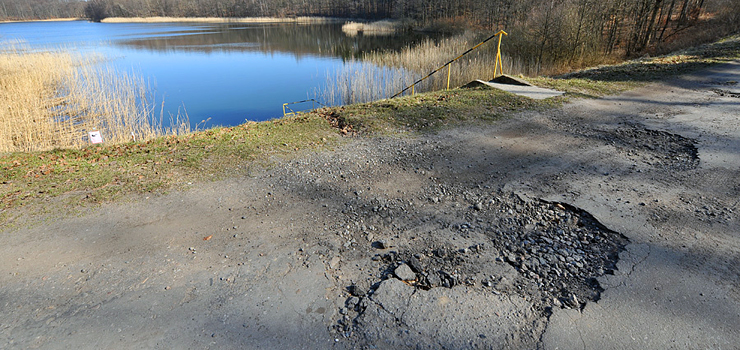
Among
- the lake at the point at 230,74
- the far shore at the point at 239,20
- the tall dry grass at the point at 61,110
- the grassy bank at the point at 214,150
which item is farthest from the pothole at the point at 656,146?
the far shore at the point at 239,20

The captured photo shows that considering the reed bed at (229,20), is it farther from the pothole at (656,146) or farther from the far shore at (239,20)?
the pothole at (656,146)

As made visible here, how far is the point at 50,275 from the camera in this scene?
10.1 ft

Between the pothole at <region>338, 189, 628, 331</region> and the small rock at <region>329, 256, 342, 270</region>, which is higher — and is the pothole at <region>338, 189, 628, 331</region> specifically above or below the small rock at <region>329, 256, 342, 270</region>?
above

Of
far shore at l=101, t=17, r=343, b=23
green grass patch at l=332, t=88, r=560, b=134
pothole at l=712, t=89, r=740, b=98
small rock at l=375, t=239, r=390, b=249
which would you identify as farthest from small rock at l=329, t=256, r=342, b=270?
far shore at l=101, t=17, r=343, b=23

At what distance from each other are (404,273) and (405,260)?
198 mm

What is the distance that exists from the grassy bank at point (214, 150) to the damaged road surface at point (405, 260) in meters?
0.56

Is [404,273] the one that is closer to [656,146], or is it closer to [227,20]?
[656,146]

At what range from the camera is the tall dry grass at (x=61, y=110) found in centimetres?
800

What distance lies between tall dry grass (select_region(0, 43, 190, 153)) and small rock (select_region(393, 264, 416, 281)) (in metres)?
6.50

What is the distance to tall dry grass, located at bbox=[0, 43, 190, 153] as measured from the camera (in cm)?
800

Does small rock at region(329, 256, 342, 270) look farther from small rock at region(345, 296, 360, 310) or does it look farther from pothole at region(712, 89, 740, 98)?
pothole at region(712, 89, 740, 98)

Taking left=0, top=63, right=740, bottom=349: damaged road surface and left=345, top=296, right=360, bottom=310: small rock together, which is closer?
left=0, top=63, right=740, bottom=349: damaged road surface

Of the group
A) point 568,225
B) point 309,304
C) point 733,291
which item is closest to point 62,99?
point 309,304

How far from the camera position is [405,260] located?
3223 millimetres
